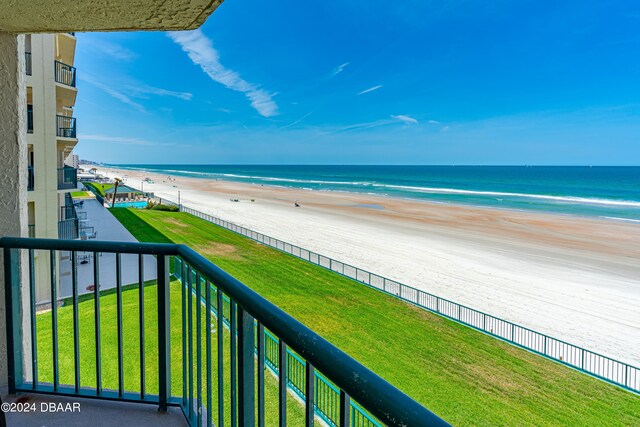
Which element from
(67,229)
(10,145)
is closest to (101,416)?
(10,145)

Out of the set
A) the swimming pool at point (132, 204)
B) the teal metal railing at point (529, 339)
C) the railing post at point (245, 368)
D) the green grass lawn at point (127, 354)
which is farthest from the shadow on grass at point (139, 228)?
the railing post at point (245, 368)

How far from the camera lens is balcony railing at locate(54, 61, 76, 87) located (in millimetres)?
11172

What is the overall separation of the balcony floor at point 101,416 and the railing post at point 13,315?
164mm

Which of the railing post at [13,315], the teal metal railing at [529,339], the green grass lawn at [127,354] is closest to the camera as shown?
the railing post at [13,315]

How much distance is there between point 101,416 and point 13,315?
85cm

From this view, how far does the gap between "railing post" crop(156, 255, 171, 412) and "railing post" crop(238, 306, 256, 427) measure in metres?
0.94

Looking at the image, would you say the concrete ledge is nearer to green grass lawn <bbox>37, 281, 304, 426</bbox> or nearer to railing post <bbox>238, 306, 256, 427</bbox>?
railing post <bbox>238, 306, 256, 427</bbox>

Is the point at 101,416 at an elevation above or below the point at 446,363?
above

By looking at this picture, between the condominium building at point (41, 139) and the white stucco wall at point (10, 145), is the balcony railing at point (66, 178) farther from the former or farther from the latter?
the white stucco wall at point (10, 145)

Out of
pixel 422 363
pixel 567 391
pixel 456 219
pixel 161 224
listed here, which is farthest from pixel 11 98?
pixel 456 219

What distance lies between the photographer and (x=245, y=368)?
1.26 metres

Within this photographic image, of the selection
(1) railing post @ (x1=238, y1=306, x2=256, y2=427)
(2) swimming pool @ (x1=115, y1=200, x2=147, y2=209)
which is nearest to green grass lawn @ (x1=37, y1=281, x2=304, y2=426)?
(1) railing post @ (x1=238, y1=306, x2=256, y2=427)

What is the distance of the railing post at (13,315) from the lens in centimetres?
224

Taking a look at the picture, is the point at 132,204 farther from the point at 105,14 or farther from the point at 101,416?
the point at 105,14
